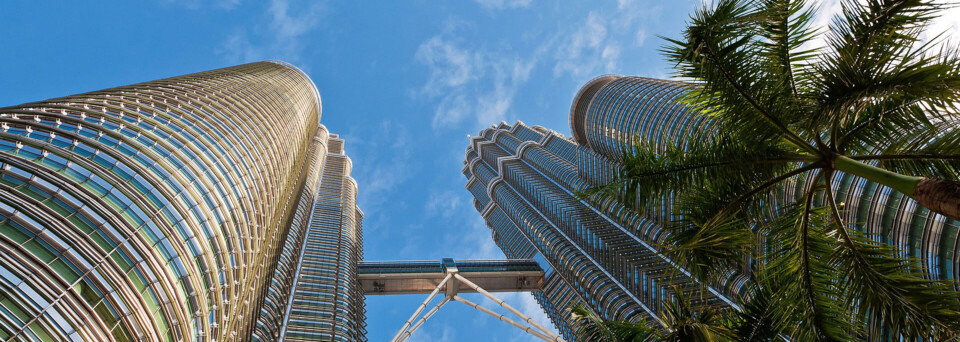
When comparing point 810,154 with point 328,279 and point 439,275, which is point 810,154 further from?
point 439,275

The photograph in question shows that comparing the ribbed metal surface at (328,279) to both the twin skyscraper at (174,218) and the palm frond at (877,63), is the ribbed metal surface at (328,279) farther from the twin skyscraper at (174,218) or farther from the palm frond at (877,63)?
the palm frond at (877,63)

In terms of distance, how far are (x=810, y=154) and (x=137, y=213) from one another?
24.6m

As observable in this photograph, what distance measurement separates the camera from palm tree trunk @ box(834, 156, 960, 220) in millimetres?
6559

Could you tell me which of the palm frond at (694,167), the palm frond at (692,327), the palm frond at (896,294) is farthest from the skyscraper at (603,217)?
the palm frond at (692,327)

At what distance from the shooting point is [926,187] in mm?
7070

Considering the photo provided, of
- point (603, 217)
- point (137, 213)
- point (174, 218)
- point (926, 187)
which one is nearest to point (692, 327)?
point (926, 187)

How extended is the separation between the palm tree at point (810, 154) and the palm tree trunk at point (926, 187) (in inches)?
1.1

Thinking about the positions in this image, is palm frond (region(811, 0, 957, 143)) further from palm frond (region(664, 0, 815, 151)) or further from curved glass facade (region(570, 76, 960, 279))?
curved glass facade (region(570, 76, 960, 279))

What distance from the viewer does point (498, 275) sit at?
117812 mm

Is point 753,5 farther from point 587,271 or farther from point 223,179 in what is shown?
point 587,271

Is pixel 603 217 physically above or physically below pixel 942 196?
above

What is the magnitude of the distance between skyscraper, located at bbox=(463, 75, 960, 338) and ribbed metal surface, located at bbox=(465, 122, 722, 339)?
0.90 feet

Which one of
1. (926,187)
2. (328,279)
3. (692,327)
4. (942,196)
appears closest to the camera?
(942,196)

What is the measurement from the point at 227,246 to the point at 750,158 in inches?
1034
